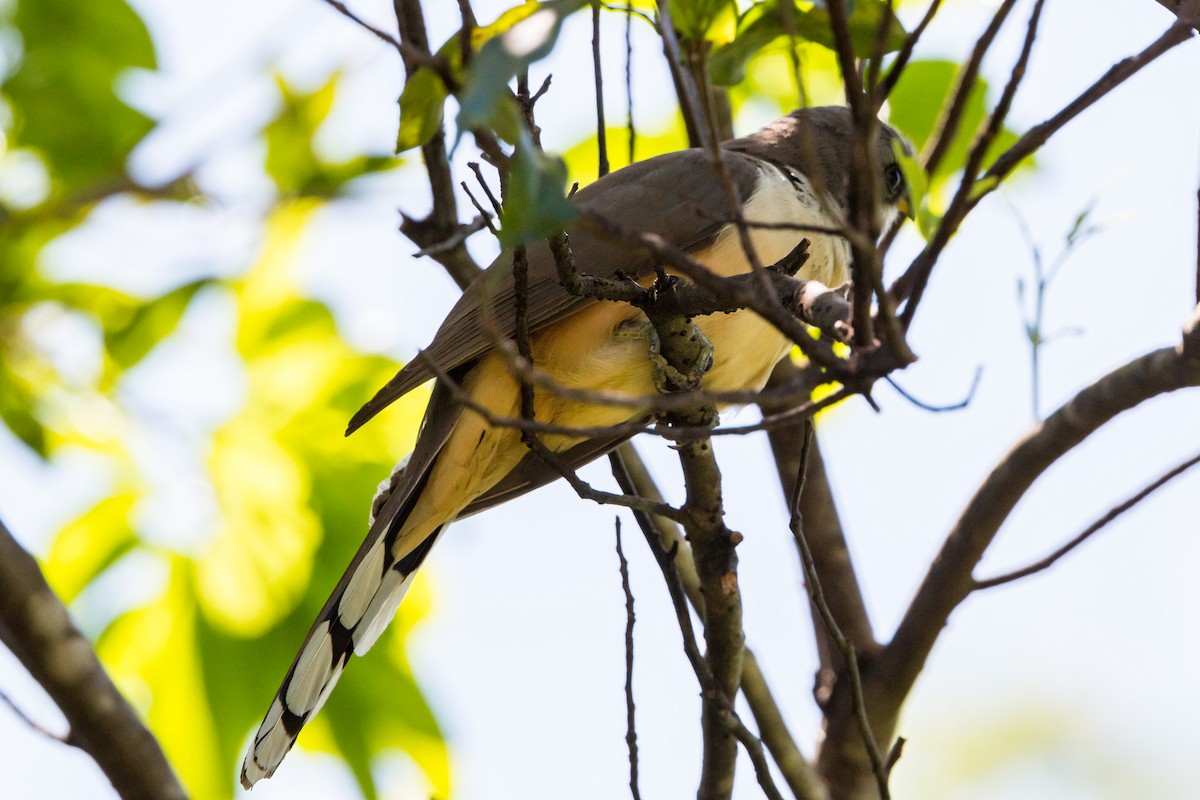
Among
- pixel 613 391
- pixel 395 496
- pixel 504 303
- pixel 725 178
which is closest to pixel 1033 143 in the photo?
pixel 725 178

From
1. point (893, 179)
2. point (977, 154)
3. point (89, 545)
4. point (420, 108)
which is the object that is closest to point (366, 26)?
point (420, 108)

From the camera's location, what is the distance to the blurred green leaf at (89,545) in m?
3.47

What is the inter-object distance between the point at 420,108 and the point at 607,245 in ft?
4.55

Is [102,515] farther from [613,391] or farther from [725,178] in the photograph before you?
[725,178]

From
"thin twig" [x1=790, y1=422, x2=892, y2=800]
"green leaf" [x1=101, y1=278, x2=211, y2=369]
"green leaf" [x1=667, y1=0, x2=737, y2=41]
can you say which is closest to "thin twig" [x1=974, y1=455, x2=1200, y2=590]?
"thin twig" [x1=790, y1=422, x2=892, y2=800]

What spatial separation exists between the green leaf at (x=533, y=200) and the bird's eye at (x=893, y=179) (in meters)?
3.09

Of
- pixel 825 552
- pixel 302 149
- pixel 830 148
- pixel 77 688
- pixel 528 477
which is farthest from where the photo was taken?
pixel 830 148

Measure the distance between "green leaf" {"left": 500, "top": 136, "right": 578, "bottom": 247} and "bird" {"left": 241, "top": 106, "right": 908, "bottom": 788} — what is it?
185 cm

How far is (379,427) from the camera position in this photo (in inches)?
150

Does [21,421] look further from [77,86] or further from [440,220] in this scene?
[440,220]

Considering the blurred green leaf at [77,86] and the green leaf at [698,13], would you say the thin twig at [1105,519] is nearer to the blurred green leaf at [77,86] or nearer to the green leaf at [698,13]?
the green leaf at [698,13]

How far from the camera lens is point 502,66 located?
1.34 metres

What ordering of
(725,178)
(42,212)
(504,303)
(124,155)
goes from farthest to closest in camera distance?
(504,303), (124,155), (42,212), (725,178)

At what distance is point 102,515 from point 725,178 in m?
2.56
